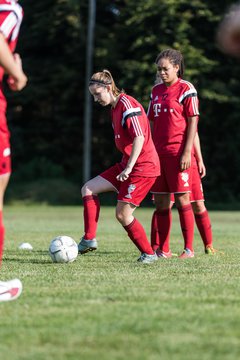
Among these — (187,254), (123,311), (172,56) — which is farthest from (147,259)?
(123,311)

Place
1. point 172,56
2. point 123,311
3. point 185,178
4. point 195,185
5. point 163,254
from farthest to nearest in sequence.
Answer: point 195,185, point 163,254, point 185,178, point 172,56, point 123,311

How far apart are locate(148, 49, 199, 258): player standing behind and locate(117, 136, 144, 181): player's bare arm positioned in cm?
90

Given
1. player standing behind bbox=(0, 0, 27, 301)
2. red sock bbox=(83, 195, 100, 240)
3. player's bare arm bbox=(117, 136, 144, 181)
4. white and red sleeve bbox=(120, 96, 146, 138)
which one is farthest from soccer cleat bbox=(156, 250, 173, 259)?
player standing behind bbox=(0, 0, 27, 301)

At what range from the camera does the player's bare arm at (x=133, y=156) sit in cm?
744

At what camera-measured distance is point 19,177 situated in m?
34.3

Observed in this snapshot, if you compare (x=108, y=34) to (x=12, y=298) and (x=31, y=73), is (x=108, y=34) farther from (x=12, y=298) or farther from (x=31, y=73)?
(x=12, y=298)

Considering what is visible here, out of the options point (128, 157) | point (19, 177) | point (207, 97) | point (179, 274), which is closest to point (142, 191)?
point (128, 157)

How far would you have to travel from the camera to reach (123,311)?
186 inches

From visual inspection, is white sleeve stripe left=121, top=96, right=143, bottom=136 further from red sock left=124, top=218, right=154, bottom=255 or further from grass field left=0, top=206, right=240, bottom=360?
grass field left=0, top=206, right=240, bottom=360

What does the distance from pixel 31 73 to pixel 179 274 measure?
30132 millimetres

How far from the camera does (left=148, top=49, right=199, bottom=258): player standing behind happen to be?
8289mm

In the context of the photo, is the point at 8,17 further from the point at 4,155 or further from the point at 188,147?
the point at 188,147

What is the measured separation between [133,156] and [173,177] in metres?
1.03

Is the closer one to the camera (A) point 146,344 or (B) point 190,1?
(A) point 146,344
